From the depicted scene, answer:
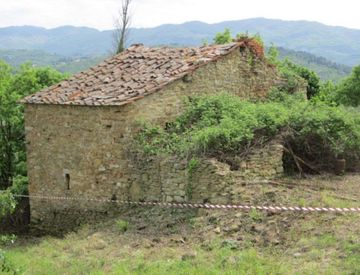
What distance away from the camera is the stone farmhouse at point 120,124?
1125 cm

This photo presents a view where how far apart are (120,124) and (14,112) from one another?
9.47 metres

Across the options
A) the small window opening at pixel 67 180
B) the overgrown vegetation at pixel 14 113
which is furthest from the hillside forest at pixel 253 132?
the overgrown vegetation at pixel 14 113

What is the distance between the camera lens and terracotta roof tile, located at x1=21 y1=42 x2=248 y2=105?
1244 cm

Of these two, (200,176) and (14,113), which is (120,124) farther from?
(14,113)

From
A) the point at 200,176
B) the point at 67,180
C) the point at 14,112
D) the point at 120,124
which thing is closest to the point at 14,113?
the point at 14,112

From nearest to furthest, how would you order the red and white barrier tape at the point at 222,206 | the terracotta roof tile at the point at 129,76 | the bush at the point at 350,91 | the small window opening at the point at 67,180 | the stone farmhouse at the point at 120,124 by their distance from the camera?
the red and white barrier tape at the point at 222,206, the stone farmhouse at the point at 120,124, the terracotta roof tile at the point at 129,76, the small window opening at the point at 67,180, the bush at the point at 350,91

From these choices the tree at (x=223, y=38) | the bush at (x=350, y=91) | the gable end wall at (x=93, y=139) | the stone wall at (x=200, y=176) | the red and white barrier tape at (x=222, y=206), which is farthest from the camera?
the bush at (x=350, y=91)

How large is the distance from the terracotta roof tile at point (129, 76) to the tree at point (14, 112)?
6031 millimetres

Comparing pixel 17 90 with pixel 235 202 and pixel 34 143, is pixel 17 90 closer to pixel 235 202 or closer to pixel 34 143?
pixel 34 143

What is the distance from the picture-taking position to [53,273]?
329 inches

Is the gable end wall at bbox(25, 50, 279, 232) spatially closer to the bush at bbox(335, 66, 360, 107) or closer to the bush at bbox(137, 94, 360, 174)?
the bush at bbox(137, 94, 360, 174)

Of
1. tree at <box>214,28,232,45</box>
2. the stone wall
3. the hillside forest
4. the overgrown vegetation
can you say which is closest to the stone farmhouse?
the stone wall

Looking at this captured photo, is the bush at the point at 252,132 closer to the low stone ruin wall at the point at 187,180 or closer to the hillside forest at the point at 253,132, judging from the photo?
the hillside forest at the point at 253,132

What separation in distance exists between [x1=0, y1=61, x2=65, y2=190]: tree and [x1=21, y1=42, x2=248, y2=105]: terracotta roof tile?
603 centimetres
